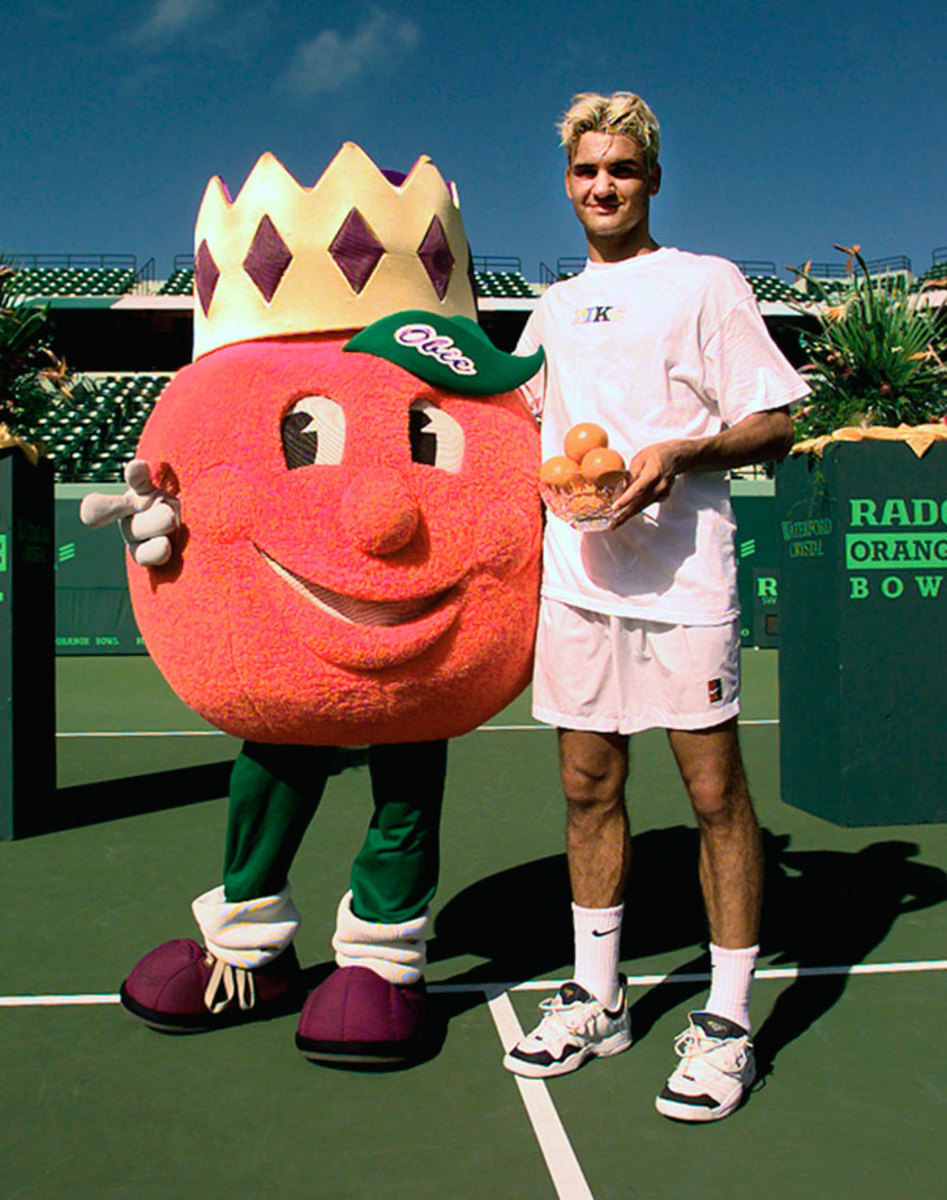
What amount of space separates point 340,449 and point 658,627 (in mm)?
810

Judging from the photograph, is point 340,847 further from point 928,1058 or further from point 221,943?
point 928,1058

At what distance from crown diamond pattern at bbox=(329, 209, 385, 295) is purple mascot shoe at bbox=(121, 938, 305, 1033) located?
1687mm

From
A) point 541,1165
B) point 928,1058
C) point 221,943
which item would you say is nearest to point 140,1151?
point 221,943

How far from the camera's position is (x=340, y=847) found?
4.38 meters

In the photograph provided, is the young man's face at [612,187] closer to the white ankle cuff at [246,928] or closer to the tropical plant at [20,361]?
the white ankle cuff at [246,928]

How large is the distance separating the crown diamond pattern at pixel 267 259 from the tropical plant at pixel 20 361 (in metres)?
2.47

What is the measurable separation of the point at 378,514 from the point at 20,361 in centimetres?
334

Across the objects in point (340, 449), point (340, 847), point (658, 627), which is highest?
point (340, 449)

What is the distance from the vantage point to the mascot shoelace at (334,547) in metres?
2.27

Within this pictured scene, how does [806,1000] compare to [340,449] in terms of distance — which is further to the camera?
[806,1000]

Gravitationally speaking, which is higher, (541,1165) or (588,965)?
(588,965)

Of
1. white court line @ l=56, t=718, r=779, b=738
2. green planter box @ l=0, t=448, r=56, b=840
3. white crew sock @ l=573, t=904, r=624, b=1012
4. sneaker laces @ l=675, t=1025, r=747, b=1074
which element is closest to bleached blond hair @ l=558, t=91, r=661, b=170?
white crew sock @ l=573, t=904, r=624, b=1012

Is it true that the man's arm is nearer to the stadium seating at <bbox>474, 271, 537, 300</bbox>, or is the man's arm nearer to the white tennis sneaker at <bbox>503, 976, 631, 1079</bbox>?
the white tennis sneaker at <bbox>503, 976, 631, 1079</bbox>

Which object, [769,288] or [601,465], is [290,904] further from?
[769,288]
